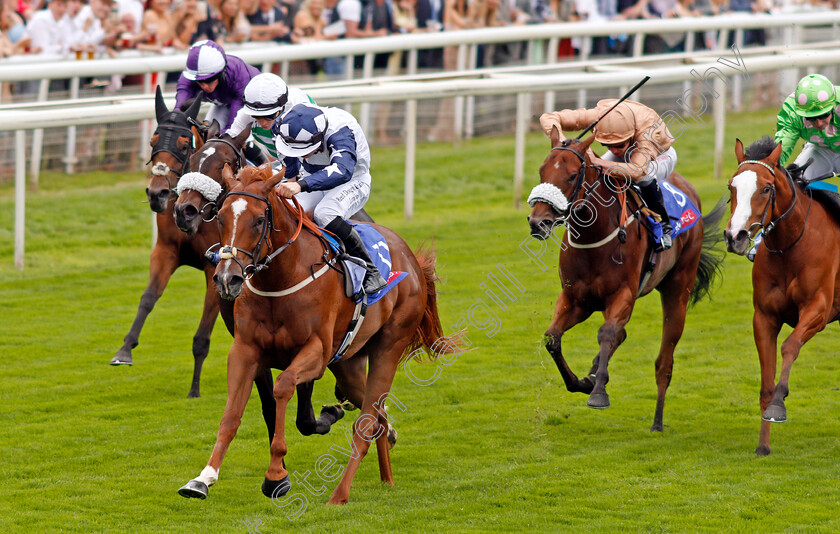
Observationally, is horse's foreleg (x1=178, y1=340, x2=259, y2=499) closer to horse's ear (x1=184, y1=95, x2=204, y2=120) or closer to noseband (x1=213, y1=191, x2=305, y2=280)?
noseband (x1=213, y1=191, x2=305, y2=280)

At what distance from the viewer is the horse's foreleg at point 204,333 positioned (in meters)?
7.75

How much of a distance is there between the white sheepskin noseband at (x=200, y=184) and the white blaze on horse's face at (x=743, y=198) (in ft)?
8.58

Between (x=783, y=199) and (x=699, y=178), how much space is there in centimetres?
705

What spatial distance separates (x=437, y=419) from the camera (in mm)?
7602

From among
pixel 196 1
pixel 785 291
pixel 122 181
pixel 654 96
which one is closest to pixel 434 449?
pixel 785 291

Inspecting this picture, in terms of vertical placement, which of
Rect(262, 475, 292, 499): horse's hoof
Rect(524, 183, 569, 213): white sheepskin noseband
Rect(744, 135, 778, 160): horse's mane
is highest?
Rect(744, 135, 778, 160): horse's mane

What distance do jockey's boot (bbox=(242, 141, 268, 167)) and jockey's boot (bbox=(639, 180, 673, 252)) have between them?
2.21m

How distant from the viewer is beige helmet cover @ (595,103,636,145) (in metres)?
7.16

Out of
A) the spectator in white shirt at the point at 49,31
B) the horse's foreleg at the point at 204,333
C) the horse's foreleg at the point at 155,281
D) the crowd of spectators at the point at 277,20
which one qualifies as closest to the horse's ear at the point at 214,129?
the horse's foreleg at the point at 204,333

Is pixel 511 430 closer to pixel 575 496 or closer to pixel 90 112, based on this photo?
pixel 575 496

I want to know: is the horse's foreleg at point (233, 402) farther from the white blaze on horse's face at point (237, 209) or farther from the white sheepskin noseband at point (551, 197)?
the white sheepskin noseband at point (551, 197)

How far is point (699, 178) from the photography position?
13.6 metres

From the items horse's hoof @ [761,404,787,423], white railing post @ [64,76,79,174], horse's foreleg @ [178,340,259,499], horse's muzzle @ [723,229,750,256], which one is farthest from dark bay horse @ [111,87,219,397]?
white railing post @ [64,76,79,174]

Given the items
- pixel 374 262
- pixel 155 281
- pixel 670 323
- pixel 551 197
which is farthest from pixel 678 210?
pixel 155 281
